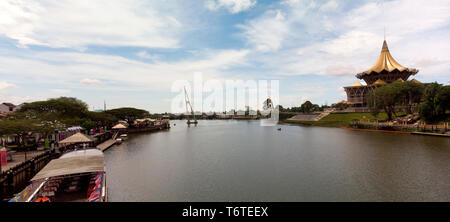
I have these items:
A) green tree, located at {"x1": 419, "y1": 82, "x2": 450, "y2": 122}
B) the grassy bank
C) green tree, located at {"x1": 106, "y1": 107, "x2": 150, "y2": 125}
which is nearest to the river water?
green tree, located at {"x1": 419, "y1": 82, "x2": 450, "y2": 122}

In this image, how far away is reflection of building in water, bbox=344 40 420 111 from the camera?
103 meters

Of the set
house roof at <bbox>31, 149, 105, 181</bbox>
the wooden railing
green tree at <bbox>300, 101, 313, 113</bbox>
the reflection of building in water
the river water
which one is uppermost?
the reflection of building in water

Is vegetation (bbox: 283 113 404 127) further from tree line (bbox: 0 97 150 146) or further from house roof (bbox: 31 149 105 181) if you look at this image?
house roof (bbox: 31 149 105 181)

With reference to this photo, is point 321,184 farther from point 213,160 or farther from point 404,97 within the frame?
point 404,97

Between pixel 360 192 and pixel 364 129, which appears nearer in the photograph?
pixel 360 192

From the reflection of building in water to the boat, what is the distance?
114m

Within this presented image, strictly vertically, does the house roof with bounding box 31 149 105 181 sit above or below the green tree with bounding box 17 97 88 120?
below

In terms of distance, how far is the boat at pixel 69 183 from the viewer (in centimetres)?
1358
